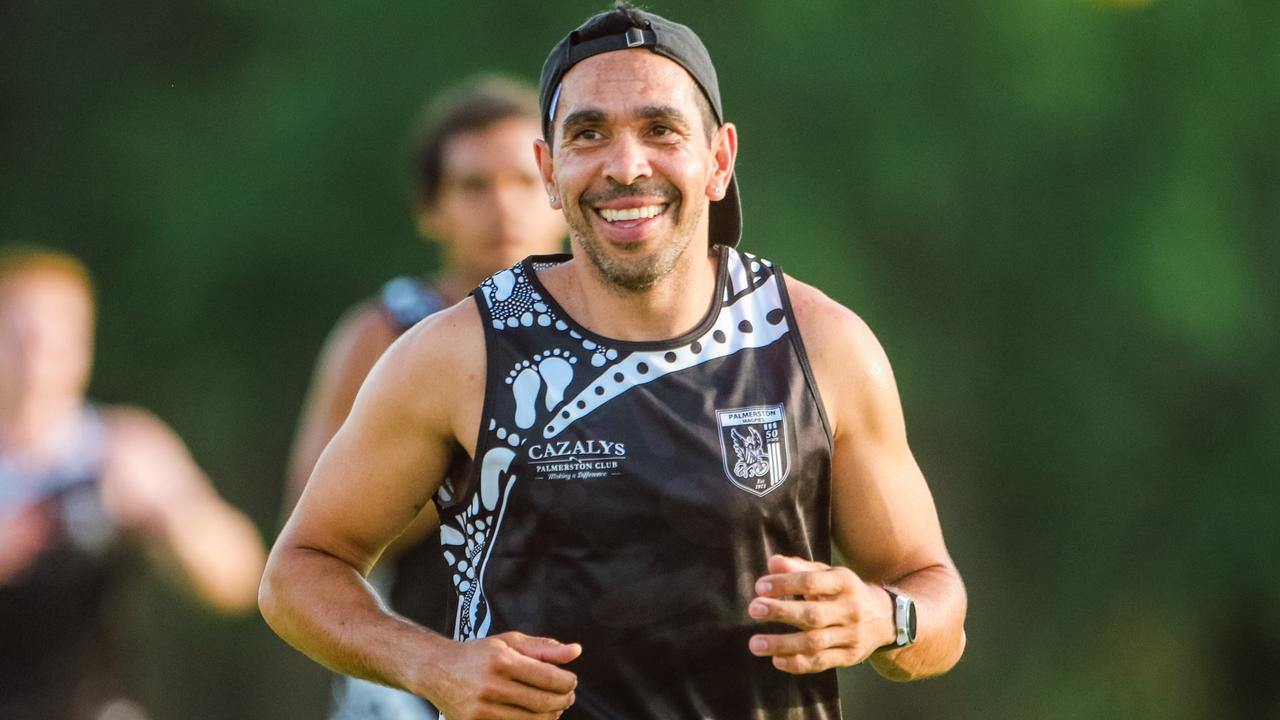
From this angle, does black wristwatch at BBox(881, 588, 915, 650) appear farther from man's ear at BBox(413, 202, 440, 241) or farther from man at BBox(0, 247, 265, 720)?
man at BBox(0, 247, 265, 720)

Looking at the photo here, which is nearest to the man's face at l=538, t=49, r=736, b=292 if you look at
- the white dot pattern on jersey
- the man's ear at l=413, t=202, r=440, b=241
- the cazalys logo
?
the white dot pattern on jersey

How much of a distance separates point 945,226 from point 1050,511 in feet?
6.03

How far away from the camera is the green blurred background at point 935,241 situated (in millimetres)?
9773

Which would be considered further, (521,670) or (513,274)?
(513,274)

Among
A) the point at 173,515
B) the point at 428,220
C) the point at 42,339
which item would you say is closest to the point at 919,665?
the point at 428,220

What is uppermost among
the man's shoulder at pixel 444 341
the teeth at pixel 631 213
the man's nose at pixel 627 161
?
the man's nose at pixel 627 161

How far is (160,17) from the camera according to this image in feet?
35.0

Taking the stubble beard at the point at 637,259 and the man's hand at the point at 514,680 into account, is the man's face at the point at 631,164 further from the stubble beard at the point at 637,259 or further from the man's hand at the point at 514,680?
the man's hand at the point at 514,680

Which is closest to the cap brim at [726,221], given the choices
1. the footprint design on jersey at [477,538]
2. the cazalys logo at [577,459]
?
the cazalys logo at [577,459]

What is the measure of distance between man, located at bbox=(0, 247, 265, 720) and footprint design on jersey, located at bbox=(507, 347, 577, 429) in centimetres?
283

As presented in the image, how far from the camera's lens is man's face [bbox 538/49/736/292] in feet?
11.4

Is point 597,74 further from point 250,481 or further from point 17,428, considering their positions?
point 250,481

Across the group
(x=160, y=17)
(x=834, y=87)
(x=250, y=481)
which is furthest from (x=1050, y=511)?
(x=160, y=17)

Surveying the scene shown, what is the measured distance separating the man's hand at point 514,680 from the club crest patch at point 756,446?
1.56 feet
